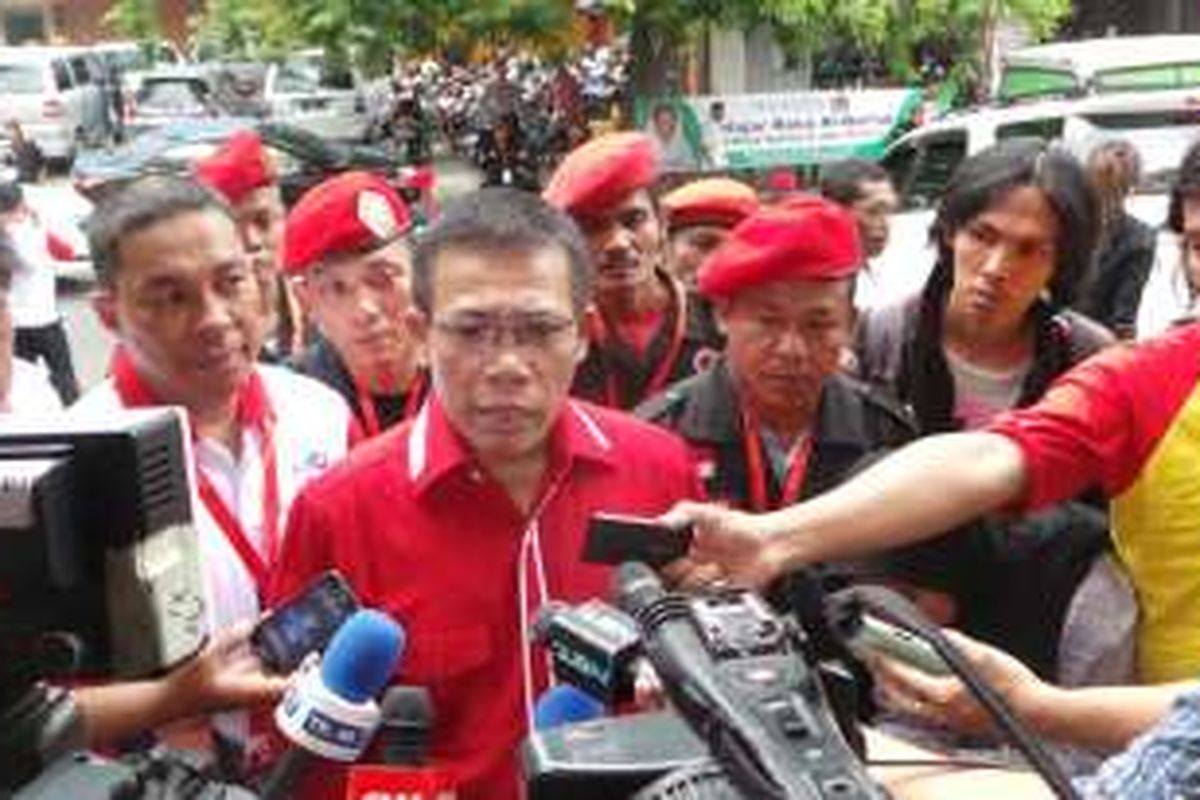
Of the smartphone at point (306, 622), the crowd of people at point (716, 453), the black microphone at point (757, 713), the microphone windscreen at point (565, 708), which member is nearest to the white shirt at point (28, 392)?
the crowd of people at point (716, 453)

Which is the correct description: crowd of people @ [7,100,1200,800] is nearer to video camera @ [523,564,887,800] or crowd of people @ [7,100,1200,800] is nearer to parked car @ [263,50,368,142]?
video camera @ [523,564,887,800]

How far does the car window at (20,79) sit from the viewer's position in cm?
2633

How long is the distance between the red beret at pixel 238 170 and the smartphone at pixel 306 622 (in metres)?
2.72

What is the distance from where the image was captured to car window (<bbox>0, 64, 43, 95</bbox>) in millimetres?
26328

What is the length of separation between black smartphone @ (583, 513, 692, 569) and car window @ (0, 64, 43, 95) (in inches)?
1045

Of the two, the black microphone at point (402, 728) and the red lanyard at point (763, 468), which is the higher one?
the black microphone at point (402, 728)

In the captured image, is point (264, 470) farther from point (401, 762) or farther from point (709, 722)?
A: point (709, 722)

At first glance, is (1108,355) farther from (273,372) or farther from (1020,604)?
(273,372)

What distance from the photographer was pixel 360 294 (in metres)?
3.50

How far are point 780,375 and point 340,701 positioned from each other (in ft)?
4.49

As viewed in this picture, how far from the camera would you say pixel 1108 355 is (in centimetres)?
217

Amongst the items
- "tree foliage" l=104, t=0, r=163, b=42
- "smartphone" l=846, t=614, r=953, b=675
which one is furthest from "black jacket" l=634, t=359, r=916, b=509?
"tree foliage" l=104, t=0, r=163, b=42

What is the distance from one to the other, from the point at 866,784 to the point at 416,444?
4.33 feet

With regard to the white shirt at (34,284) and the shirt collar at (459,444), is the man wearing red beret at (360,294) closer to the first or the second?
the shirt collar at (459,444)
